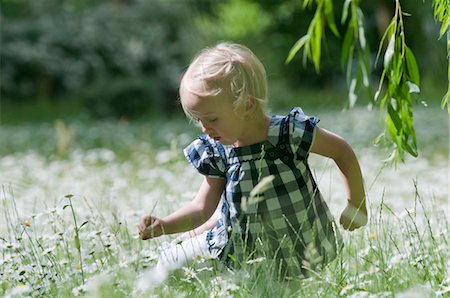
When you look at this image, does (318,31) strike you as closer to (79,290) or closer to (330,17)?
(330,17)

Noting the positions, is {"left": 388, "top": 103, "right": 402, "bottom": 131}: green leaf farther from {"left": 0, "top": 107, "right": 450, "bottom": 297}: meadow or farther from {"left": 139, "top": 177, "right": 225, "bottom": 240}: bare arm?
{"left": 139, "top": 177, "right": 225, "bottom": 240}: bare arm

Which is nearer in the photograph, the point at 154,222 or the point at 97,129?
the point at 154,222

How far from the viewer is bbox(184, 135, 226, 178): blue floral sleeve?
369cm

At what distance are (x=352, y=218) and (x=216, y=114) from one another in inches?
25.8

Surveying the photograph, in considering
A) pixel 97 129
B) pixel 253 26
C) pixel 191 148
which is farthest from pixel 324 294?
pixel 253 26

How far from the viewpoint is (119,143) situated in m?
12.7

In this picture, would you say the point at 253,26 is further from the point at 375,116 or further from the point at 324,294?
the point at 324,294

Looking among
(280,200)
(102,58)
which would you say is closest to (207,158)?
(280,200)

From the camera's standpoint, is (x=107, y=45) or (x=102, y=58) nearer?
(x=107, y=45)

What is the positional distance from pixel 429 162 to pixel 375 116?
21.2 ft

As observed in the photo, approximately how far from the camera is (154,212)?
18.1 ft

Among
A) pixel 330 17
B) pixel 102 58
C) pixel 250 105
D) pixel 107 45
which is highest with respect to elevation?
pixel 330 17

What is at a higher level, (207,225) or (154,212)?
(207,225)

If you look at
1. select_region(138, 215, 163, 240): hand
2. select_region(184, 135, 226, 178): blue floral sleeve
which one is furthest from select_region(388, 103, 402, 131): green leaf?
select_region(138, 215, 163, 240): hand
